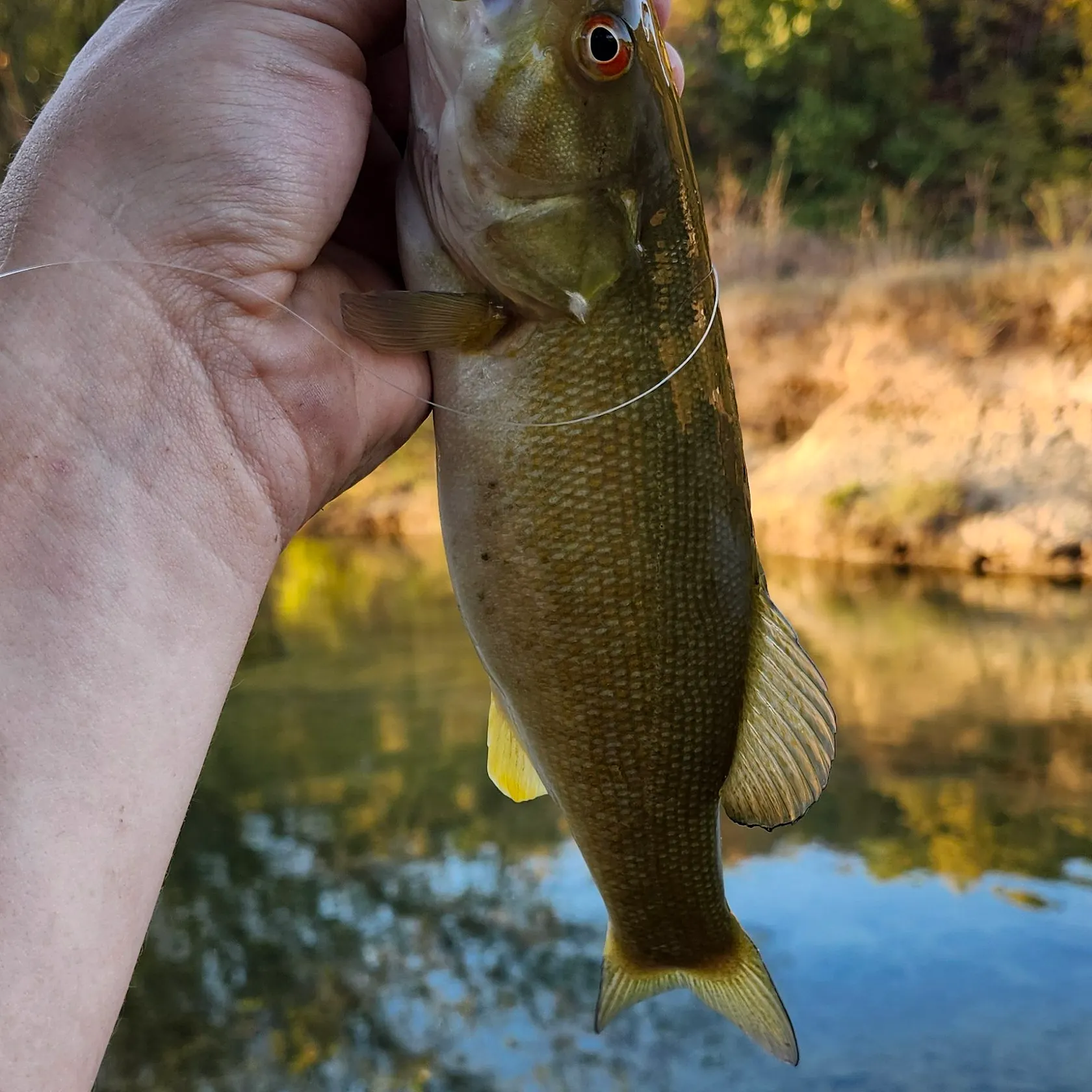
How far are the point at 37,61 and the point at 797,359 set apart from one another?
7.81 metres

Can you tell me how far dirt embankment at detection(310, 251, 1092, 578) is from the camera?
9.23 m

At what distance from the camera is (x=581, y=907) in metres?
4.96

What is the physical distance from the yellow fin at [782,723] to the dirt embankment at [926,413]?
814cm

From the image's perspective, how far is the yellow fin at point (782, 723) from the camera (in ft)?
4.72

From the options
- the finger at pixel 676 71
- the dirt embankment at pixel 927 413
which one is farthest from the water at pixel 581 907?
the finger at pixel 676 71

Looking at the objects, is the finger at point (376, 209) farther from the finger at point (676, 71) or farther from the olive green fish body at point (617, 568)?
the finger at point (676, 71)

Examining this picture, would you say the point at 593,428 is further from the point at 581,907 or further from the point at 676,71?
the point at 581,907

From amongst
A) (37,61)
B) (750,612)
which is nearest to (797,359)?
(37,61)

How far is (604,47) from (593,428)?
42 centimetres

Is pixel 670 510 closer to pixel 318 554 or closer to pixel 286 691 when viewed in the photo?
pixel 286 691

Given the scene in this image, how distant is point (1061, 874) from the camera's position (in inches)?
191

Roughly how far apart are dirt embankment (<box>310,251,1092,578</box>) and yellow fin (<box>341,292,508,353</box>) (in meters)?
8.56

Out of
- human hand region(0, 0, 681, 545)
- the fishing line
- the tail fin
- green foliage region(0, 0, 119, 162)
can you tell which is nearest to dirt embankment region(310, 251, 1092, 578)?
green foliage region(0, 0, 119, 162)

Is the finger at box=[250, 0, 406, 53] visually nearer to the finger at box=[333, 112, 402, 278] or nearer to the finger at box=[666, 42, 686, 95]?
the finger at box=[333, 112, 402, 278]
